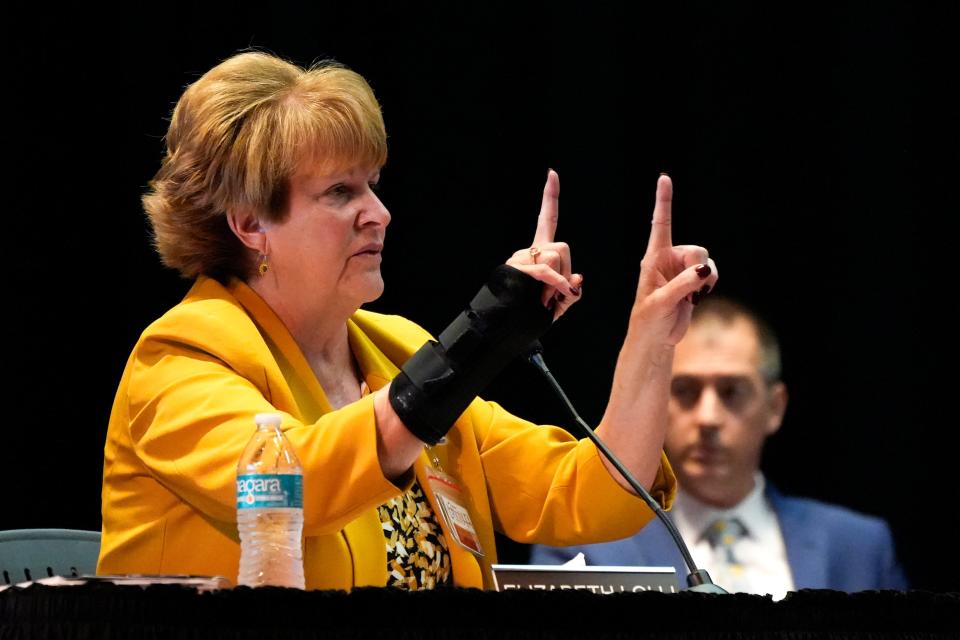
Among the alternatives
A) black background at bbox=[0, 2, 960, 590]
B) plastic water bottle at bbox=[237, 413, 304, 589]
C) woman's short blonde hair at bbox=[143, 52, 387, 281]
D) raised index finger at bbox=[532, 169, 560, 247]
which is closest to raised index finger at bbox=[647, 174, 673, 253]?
Result: raised index finger at bbox=[532, 169, 560, 247]

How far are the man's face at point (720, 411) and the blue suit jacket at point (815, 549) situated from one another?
0.13 m

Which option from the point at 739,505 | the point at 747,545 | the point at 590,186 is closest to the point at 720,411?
the point at 739,505

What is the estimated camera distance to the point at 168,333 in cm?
177

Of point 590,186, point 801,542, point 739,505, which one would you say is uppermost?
point 590,186

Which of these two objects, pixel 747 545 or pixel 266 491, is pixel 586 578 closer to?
pixel 266 491

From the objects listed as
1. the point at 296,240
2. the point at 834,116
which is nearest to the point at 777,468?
the point at 834,116

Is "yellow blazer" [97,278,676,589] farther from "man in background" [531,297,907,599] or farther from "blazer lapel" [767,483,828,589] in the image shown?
"blazer lapel" [767,483,828,589]

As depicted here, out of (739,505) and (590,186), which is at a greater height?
(590,186)

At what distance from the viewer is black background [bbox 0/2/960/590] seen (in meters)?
2.81

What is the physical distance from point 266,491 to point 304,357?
2.24 ft

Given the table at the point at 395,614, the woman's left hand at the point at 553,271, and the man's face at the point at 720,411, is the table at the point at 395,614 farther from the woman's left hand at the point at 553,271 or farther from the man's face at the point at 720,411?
the man's face at the point at 720,411

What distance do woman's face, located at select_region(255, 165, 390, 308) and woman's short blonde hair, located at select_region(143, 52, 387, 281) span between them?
23 millimetres

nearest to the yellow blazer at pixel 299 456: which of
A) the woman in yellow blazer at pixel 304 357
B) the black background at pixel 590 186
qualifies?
the woman in yellow blazer at pixel 304 357

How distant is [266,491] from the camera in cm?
129
